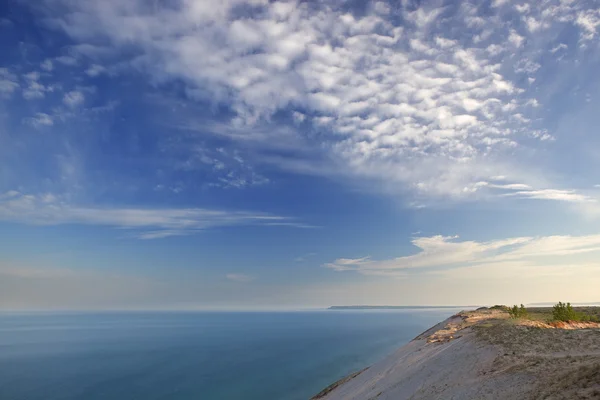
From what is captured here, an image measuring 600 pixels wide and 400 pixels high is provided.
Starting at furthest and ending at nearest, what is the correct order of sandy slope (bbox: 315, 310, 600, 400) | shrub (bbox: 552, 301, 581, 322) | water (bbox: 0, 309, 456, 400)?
water (bbox: 0, 309, 456, 400)
shrub (bbox: 552, 301, 581, 322)
sandy slope (bbox: 315, 310, 600, 400)

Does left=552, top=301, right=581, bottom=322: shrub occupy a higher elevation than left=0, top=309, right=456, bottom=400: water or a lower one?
higher

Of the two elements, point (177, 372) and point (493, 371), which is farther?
point (177, 372)

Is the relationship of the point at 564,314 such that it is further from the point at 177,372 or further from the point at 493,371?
the point at 177,372

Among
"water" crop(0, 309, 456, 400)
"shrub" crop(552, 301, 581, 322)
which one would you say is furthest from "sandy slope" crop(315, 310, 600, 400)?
"water" crop(0, 309, 456, 400)

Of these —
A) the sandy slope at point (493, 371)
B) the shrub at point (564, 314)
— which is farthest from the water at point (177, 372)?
the shrub at point (564, 314)

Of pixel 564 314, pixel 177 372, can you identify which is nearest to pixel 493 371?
pixel 564 314

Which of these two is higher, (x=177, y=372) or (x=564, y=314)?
(x=564, y=314)

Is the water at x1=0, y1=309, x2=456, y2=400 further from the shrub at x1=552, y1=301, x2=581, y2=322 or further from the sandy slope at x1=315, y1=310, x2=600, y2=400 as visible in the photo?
the shrub at x1=552, y1=301, x2=581, y2=322

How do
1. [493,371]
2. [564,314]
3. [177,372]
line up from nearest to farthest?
[493,371]
[564,314]
[177,372]
